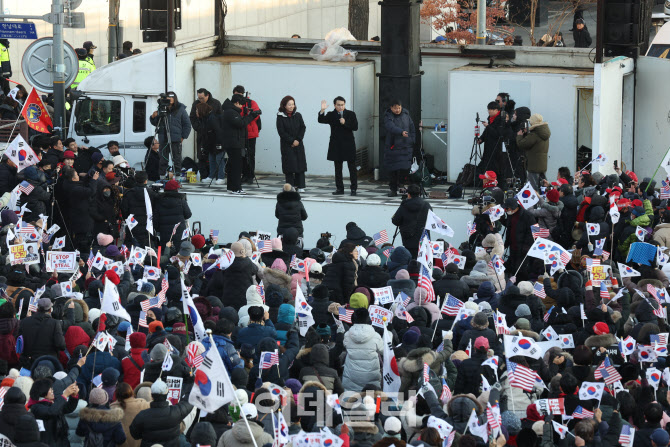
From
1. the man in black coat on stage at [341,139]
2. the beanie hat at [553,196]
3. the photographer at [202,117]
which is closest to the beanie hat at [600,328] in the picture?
the beanie hat at [553,196]

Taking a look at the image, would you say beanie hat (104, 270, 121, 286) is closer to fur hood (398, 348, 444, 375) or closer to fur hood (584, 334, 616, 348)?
fur hood (398, 348, 444, 375)

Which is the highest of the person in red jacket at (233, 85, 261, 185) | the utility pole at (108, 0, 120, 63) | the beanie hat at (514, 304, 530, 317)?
the utility pole at (108, 0, 120, 63)

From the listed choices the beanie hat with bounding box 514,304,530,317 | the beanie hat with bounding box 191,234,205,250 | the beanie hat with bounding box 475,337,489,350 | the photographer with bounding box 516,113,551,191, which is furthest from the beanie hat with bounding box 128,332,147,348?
the photographer with bounding box 516,113,551,191

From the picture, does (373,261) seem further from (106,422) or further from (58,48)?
(58,48)

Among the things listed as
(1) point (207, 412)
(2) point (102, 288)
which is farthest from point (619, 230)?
(1) point (207, 412)

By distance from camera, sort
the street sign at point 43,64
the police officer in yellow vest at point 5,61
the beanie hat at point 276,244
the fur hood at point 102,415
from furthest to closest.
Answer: the police officer in yellow vest at point 5,61 → the street sign at point 43,64 → the beanie hat at point 276,244 → the fur hood at point 102,415

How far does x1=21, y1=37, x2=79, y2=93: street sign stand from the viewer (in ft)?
71.0

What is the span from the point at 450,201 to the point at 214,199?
3767 millimetres

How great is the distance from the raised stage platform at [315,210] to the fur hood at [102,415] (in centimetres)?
968

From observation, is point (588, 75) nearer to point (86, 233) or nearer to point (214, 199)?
point (214, 199)

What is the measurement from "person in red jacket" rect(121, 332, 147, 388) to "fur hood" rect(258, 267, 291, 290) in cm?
336

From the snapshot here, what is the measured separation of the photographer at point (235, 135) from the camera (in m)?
21.7

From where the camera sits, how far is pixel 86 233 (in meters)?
20.2

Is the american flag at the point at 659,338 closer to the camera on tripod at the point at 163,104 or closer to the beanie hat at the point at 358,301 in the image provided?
the beanie hat at the point at 358,301
